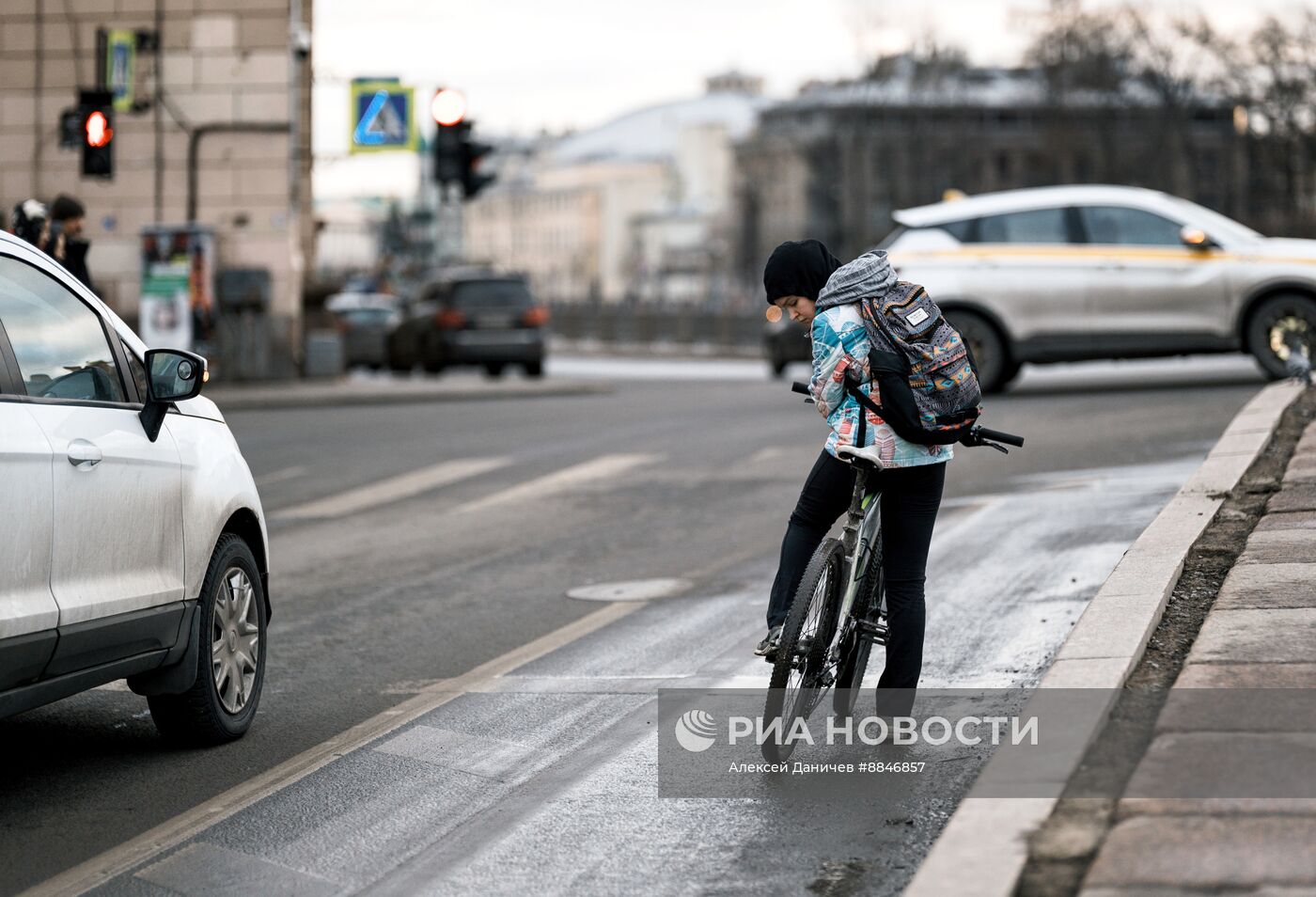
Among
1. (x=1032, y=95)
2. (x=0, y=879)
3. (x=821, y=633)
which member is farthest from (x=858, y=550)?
(x=1032, y=95)

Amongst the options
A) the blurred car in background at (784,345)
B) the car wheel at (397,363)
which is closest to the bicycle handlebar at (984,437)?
the blurred car in background at (784,345)

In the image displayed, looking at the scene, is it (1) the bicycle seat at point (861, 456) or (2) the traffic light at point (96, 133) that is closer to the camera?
(1) the bicycle seat at point (861, 456)

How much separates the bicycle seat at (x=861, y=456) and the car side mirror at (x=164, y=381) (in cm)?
194

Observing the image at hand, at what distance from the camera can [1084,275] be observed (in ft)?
61.1

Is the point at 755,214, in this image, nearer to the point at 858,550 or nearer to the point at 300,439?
the point at 300,439

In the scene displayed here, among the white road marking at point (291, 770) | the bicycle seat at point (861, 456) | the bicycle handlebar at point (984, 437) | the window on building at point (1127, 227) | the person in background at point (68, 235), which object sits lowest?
the white road marking at point (291, 770)

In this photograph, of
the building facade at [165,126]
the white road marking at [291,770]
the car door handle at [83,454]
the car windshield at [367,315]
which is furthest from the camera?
the car windshield at [367,315]

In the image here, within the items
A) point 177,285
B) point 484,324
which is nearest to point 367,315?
point 484,324

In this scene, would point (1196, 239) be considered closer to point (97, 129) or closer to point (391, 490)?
point (391, 490)

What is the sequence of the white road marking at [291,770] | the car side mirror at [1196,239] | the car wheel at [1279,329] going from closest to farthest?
the white road marking at [291,770]
the car wheel at [1279,329]
the car side mirror at [1196,239]

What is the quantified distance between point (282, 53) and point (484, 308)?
6818 millimetres

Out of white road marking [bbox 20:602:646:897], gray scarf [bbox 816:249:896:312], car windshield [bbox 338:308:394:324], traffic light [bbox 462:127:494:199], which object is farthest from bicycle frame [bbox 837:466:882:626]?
car windshield [bbox 338:308:394:324]

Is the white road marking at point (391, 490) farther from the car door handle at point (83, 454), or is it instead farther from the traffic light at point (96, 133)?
the car door handle at point (83, 454)

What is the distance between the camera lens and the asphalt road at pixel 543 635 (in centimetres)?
523
